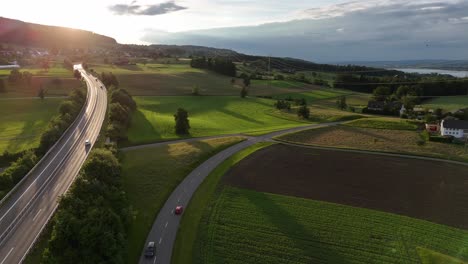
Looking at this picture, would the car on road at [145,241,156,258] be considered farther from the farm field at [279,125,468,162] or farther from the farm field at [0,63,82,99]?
the farm field at [0,63,82,99]

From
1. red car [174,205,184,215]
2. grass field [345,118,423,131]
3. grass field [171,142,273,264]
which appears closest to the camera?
grass field [171,142,273,264]

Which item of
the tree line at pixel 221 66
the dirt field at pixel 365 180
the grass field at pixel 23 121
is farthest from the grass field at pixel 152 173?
the tree line at pixel 221 66

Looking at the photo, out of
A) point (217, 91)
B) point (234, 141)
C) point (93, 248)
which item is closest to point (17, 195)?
point (93, 248)

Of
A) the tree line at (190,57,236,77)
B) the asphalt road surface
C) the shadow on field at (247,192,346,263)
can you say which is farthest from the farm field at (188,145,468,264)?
the tree line at (190,57,236,77)

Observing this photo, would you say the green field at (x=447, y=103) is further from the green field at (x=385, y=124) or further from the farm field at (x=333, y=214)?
the farm field at (x=333, y=214)

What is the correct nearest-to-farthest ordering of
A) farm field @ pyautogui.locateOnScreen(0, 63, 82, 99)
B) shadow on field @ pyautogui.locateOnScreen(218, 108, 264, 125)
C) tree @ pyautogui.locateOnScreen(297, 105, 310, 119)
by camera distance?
1. shadow on field @ pyautogui.locateOnScreen(218, 108, 264, 125)
2. tree @ pyautogui.locateOnScreen(297, 105, 310, 119)
3. farm field @ pyautogui.locateOnScreen(0, 63, 82, 99)

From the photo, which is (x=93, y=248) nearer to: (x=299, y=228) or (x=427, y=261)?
(x=299, y=228)

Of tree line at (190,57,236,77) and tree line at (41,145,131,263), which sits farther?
tree line at (190,57,236,77)
